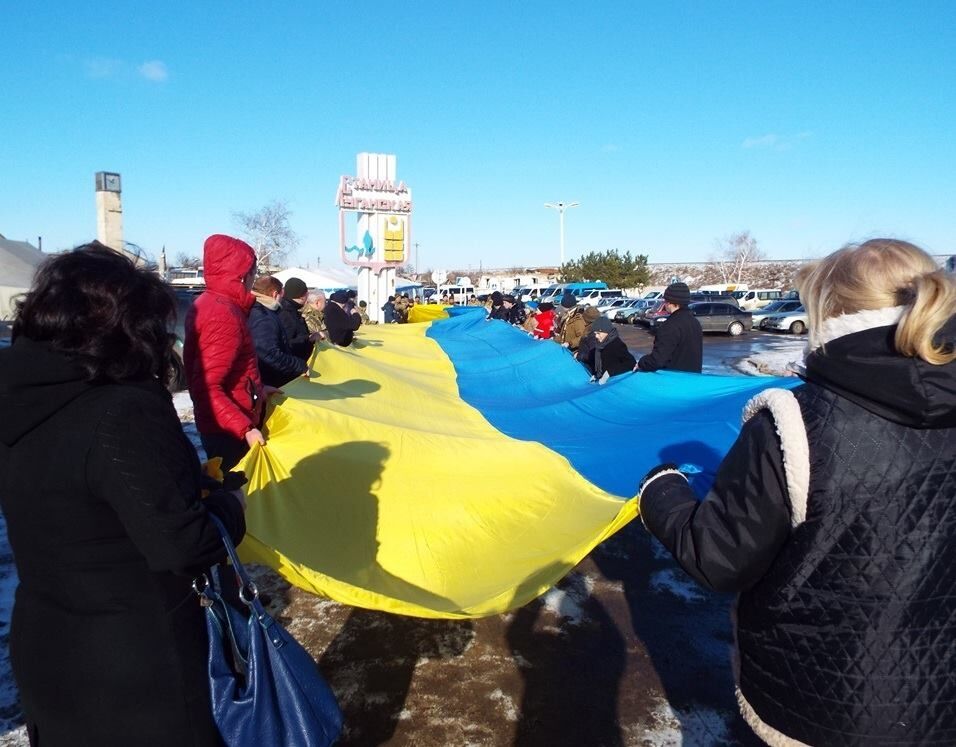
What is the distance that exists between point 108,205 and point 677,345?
13.0 meters

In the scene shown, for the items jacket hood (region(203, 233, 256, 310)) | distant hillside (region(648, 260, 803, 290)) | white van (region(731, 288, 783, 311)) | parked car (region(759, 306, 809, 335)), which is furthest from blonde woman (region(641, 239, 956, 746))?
distant hillside (region(648, 260, 803, 290))

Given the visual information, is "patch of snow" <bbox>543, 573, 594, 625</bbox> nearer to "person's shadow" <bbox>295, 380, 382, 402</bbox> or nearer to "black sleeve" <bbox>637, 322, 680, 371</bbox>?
"person's shadow" <bbox>295, 380, 382, 402</bbox>

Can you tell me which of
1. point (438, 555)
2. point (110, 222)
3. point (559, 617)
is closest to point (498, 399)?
point (559, 617)

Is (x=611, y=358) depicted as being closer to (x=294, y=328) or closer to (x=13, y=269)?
(x=294, y=328)

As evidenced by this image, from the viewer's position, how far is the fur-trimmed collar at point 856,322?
1347 mm

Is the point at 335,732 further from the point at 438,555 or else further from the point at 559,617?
the point at 559,617

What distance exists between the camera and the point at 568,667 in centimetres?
343

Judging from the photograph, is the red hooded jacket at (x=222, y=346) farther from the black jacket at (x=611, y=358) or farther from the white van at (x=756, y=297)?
the white van at (x=756, y=297)

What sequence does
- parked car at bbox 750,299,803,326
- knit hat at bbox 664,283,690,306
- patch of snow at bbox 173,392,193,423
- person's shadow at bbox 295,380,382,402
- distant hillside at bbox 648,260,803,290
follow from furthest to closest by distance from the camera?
distant hillside at bbox 648,260,803,290 < parked car at bbox 750,299,803,326 < patch of snow at bbox 173,392,193,423 < knit hat at bbox 664,283,690,306 < person's shadow at bbox 295,380,382,402

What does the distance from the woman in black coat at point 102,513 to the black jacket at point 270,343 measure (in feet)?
8.89

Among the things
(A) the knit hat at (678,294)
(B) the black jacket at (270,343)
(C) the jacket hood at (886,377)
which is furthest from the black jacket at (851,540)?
(A) the knit hat at (678,294)

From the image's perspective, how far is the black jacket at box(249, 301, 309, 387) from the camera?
430 cm

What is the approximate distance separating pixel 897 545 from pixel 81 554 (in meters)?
1.69

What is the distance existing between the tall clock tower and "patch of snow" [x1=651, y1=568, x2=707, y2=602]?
13270mm
